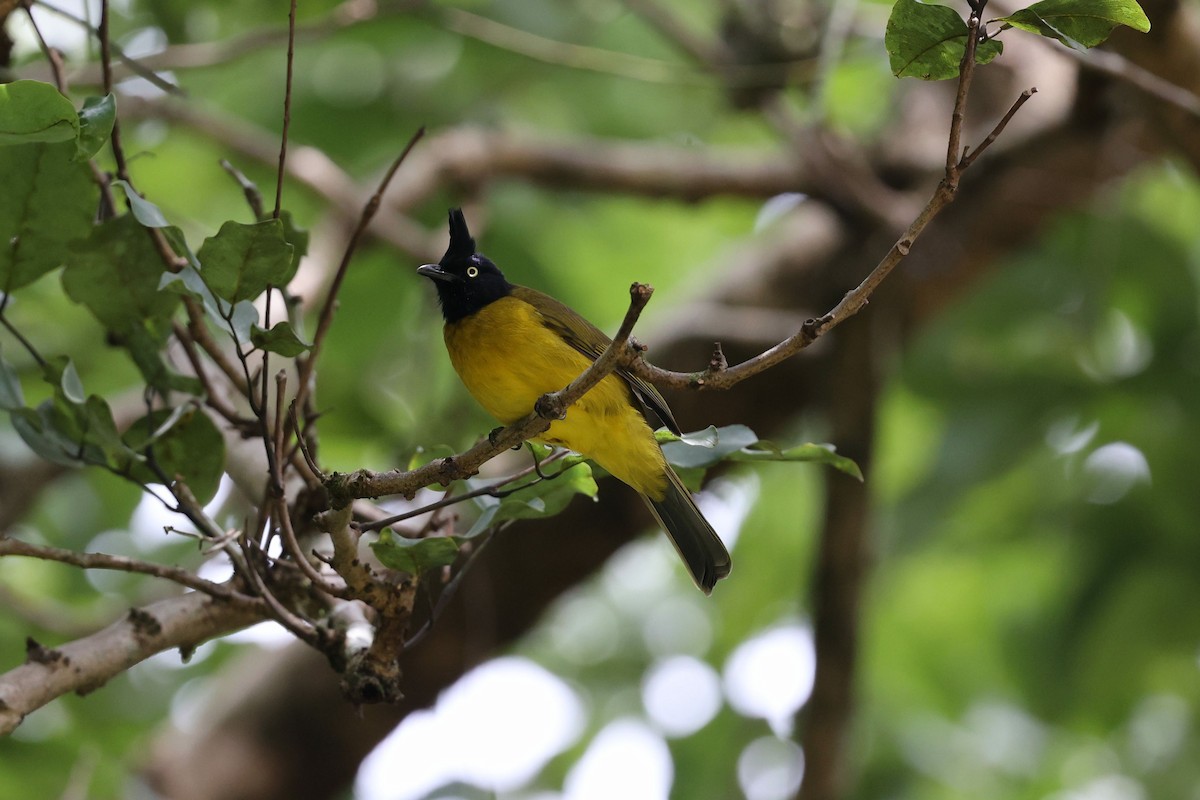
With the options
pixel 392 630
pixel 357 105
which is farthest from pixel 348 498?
pixel 357 105

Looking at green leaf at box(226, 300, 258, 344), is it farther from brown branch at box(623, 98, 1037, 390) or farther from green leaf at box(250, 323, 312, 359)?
brown branch at box(623, 98, 1037, 390)

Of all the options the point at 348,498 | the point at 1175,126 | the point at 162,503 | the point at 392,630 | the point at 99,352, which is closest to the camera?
the point at 348,498

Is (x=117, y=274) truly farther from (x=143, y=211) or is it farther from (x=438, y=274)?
(x=438, y=274)

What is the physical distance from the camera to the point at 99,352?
4984 mm

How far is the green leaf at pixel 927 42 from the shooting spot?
5.41ft

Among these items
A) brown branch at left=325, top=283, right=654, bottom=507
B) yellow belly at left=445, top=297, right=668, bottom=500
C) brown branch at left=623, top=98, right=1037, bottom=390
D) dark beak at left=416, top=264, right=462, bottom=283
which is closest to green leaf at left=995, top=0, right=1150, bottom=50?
brown branch at left=623, top=98, right=1037, bottom=390

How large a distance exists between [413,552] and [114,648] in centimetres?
57

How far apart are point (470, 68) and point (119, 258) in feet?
11.8

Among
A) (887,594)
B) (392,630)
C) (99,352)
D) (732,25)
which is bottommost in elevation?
(392,630)

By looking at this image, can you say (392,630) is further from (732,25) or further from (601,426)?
(732,25)

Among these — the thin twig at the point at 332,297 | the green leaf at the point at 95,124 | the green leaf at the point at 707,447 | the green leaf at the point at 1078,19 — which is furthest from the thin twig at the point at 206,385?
the green leaf at the point at 1078,19

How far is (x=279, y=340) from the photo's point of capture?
1822 mm

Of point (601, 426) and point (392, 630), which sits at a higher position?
point (601, 426)

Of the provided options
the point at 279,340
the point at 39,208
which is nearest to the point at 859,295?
the point at 279,340
